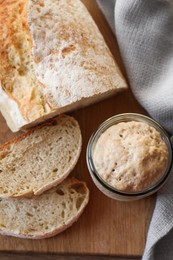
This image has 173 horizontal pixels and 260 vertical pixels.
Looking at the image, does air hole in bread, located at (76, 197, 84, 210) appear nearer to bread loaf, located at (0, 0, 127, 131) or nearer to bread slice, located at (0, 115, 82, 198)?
bread slice, located at (0, 115, 82, 198)

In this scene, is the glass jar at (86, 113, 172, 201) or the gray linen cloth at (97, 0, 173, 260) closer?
the glass jar at (86, 113, 172, 201)

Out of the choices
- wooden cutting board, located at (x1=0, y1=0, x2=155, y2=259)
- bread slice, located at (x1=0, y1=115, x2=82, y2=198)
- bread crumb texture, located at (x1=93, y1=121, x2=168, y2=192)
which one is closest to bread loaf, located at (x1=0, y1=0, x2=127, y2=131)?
bread slice, located at (x1=0, y1=115, x2=82, y2=198)

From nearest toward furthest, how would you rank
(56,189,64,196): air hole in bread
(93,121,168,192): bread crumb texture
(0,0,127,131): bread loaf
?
(93,121,168,192): bread crumb texture < (0,0,127,131): bread loaf < (56,189,64,196): air hole in bread

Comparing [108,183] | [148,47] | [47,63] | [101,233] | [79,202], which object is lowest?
[101,233]

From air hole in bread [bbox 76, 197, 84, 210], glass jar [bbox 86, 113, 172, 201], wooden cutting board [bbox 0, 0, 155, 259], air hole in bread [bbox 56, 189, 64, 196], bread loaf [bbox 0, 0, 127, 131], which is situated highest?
bread loaf [bbox 0, 0, 127, 131]

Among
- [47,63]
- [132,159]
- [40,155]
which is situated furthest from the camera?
[40,155]

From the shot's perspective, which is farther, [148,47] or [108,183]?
[148,47]

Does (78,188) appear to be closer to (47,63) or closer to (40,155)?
(40,155)

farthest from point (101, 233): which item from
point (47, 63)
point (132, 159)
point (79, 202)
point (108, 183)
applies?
point (47, 63)
